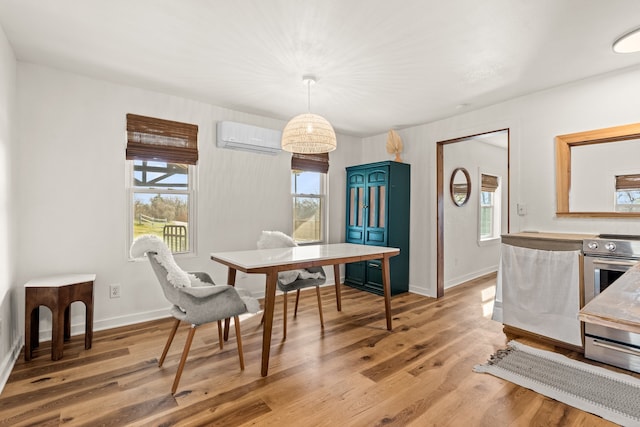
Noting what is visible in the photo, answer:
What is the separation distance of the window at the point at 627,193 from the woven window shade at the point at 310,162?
3213 mm

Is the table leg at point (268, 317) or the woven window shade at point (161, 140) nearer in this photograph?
the table leg at point (268, 317)

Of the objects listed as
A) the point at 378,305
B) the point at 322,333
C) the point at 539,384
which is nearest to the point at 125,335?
the point at 322,333

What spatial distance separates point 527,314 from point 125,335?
11.8 feet

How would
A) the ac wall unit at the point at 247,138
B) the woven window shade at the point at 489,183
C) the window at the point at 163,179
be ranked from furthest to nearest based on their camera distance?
1. the woven window shade at the point at 489,183
2. the ac wall unit at the point at 247,138
3. the window at the point at 163,179

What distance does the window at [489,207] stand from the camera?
5.51 metres

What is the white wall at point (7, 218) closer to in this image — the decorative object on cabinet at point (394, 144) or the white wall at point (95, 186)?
the white wall at point (95, 186)

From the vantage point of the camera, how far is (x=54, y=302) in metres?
2.38

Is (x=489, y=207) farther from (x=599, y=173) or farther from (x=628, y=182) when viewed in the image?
(x=628, y=182)

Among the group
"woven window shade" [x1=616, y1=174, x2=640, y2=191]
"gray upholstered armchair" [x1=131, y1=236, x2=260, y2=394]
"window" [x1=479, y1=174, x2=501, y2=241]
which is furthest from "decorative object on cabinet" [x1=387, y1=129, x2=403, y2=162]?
"gray upholstered armchair" [x1=131, y1=236, x2=260, y2=394]

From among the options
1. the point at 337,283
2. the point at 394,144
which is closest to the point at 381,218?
the point at 394,144

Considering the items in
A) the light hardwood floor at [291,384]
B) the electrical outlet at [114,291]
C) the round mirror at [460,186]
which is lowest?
the light hardwood floor at [291,384]

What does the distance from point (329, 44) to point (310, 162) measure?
7.47ft

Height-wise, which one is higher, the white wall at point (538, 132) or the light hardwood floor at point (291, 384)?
the white wall at point (538, 132)

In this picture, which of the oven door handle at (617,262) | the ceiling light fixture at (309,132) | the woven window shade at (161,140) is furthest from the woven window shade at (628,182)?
the woven window shade at (161,140)
